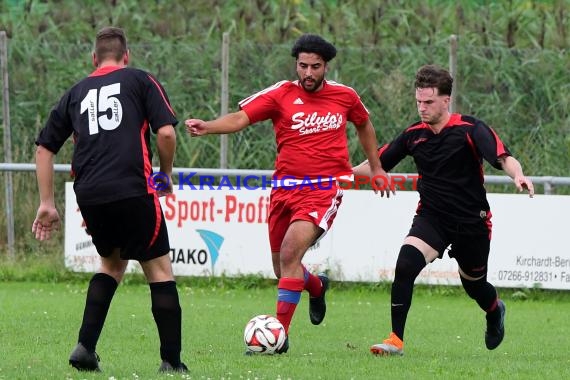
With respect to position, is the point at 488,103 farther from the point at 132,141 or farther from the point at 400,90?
the point at 132,141

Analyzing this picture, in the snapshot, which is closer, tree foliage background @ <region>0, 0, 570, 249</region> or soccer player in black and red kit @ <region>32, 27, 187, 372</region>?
soccer player in black and red kit @ <region>32, 27, 187, 372</region>

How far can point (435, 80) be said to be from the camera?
30.0 feet

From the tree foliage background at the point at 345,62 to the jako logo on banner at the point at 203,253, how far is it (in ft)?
7.04

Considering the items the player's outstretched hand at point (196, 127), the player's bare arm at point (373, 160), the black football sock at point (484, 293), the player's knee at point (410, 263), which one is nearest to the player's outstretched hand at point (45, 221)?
the player's outstretched hand at point (196, 127)

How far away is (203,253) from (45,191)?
715 cm

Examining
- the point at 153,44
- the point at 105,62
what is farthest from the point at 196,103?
the point at 105,62

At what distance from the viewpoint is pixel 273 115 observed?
9820 mm

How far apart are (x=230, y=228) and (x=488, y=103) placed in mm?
4313

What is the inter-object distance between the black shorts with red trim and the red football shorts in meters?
2.05

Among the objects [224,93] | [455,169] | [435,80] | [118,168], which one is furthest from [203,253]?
[118,168]

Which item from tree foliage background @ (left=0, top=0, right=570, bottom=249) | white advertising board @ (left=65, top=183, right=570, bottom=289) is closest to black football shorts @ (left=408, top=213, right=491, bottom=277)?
white advertising board @ (left=65, top=183, right=570, bottom=289)

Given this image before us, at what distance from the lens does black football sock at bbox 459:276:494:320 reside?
9.55 meters

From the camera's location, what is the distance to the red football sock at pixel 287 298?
941cm

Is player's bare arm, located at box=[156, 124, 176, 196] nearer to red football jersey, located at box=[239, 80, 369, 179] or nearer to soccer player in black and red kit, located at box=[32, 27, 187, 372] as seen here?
soccer player in black and red kit, located at box=[32, 27, 187, 372]
